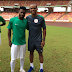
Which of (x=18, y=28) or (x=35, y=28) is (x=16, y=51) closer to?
(x=18, y=28)

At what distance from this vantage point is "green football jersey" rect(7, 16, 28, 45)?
2053 mm

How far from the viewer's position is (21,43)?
2.17 metres

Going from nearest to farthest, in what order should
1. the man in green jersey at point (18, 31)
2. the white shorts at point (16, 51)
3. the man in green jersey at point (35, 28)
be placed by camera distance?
the man in green jersey at point (18, 31) → the white shorts at point (16, 51) → the man in green jersey at point (35, 28)

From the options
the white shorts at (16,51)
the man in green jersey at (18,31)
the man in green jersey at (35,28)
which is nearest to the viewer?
the man in green jersey at (18,31)

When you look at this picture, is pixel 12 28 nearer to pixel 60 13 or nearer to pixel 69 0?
pixel 60 13

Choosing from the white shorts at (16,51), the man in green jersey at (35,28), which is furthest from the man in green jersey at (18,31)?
the man in green jersey at (35,28)

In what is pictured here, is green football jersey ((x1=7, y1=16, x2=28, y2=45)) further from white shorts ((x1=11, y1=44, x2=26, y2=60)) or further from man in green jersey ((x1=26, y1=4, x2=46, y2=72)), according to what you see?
man in green jersey ((x1=26, y1=4, x2=46, y2=72))

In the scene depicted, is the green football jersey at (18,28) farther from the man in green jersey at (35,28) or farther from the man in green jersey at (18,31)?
the man in green jersey at (35,28)

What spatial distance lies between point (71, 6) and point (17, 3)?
21.8 m

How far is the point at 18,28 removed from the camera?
209 centimetres

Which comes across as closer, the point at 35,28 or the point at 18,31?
the point at 18,31

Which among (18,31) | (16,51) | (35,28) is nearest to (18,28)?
(18,31)

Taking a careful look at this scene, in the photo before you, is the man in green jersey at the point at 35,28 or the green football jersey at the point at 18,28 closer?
the green football jersey at the point at 18,28

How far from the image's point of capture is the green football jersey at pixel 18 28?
6.73 ft
